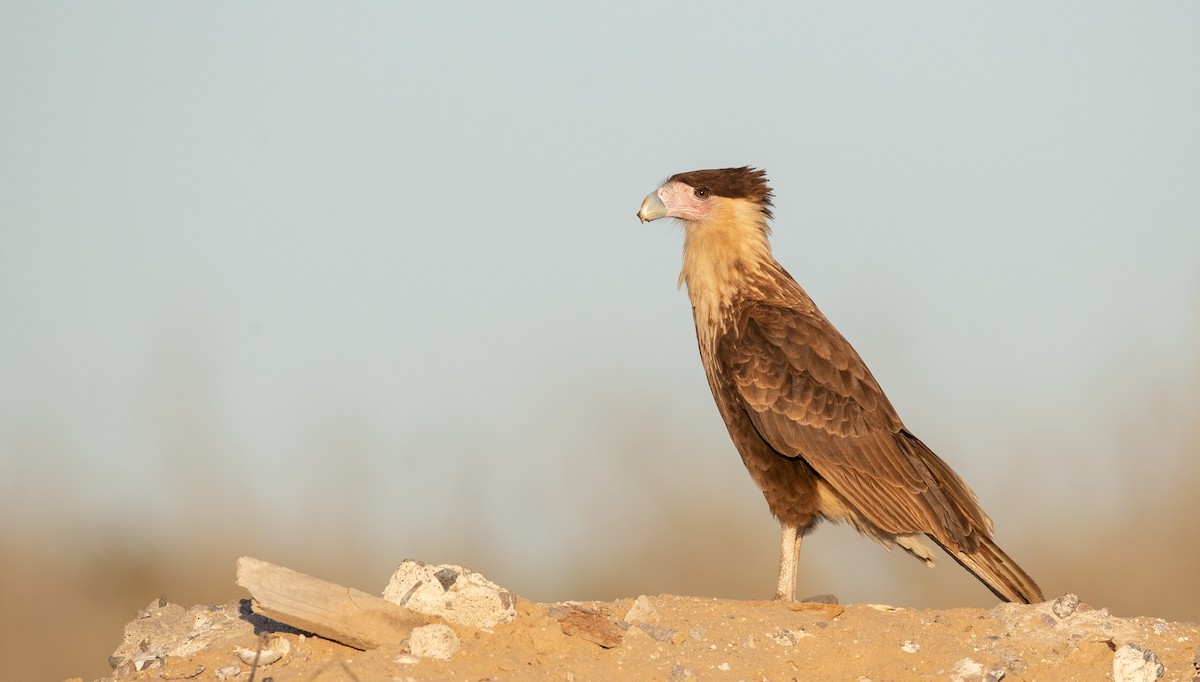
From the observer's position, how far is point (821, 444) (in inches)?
287

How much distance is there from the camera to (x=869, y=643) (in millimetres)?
5645

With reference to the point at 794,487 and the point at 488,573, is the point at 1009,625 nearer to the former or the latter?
the point at 794,487

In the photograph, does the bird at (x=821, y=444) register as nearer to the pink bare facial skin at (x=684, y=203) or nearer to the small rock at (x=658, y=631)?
the pink bare facial skin at (x=684, y=203)

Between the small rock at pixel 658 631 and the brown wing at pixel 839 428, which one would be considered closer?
the small rock at pixel 658 631

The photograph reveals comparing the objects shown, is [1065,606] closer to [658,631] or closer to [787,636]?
[787,636]

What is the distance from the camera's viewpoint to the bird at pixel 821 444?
23.7ft

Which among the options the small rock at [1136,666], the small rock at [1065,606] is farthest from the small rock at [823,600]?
the small rock at [1136,666]

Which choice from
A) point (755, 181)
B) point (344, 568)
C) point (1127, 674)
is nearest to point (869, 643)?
point (1127, 674)

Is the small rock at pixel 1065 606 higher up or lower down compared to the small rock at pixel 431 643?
higher up

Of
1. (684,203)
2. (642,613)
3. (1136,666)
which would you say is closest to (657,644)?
Answer: (642,613)

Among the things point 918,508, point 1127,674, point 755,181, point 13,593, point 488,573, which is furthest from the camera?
point 488,573

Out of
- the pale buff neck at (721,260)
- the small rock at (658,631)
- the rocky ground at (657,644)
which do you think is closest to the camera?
the rocky ground at (657,644)

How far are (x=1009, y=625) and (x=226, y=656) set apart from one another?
3259 mm

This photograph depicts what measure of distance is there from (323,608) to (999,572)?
380 cm
